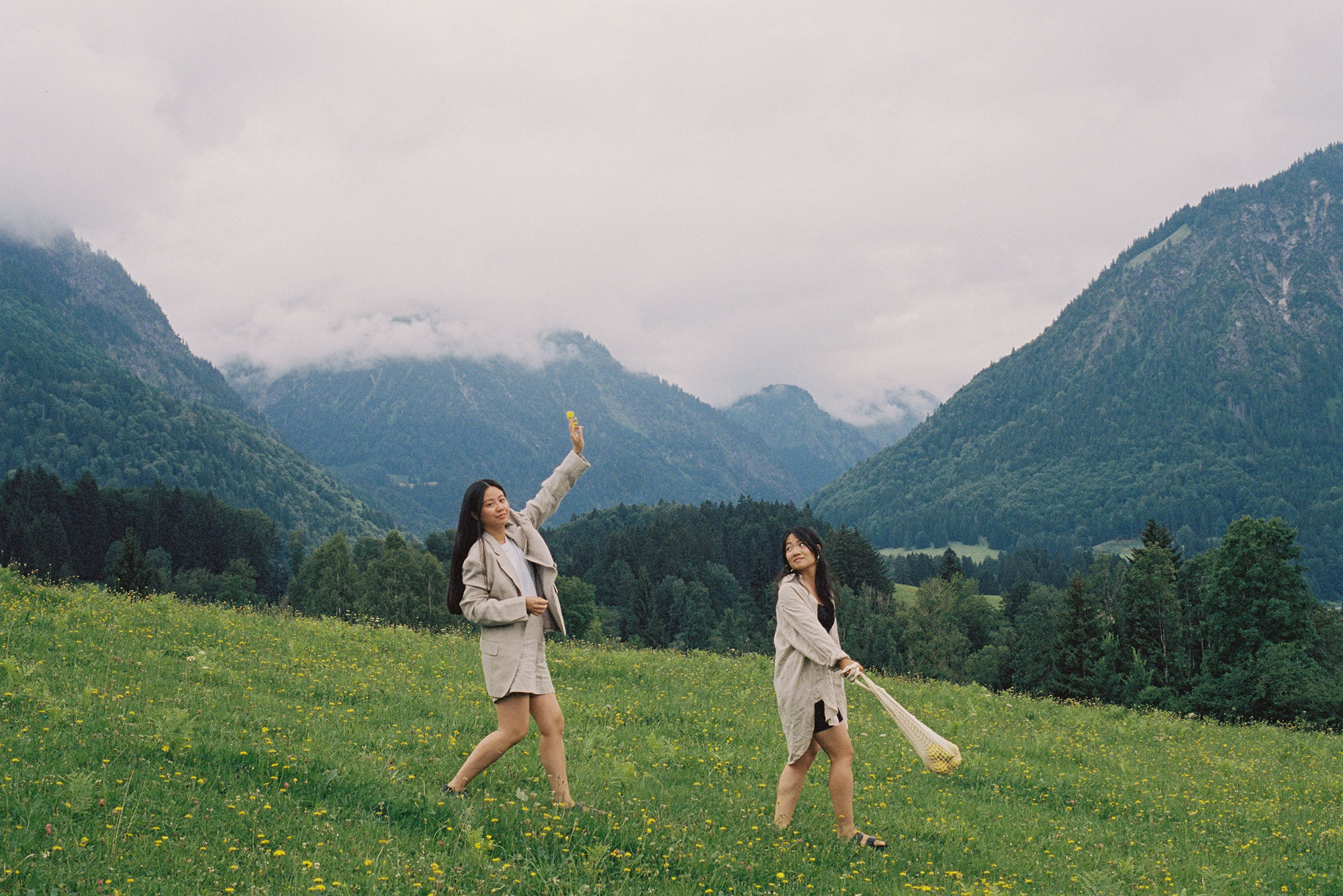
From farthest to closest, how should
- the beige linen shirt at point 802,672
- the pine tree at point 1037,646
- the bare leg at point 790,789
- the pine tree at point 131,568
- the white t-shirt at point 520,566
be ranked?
the pine tree at point 1037,646
the pine tree at point 131,568
the bare leg at point 790,789
the beige linen shirt at point 802,672
the white t-shirt at point 520,566

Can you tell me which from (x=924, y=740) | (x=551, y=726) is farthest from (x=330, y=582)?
(x=924, y=740)

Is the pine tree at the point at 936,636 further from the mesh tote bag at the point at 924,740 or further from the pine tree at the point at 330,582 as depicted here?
the mesh tote bag at the point at 924,740

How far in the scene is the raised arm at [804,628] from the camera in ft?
26.5

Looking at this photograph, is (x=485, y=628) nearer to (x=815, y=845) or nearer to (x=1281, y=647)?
(x=815, y=845)

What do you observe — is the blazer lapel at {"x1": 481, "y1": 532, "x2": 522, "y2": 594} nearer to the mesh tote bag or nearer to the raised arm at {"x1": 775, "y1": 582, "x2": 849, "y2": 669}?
the raised arm at {"x1": 775, "y1": 582, "x2": 849, "y2": 669}

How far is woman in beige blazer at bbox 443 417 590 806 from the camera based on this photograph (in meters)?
7.62

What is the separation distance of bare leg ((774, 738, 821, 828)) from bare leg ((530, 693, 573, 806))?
2.12m

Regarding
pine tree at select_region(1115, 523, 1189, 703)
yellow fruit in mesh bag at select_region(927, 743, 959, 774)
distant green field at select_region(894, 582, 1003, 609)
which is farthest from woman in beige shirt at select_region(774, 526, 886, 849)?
distant green field at select_region(894, 582, 1003, 609)

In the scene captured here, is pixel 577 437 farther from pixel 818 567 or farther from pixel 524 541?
pixel 818 567

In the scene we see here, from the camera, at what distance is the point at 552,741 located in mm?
7941

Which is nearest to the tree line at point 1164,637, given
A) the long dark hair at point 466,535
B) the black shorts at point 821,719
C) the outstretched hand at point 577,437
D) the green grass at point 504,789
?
the green grass at point 504,789

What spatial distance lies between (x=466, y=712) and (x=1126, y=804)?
904cm

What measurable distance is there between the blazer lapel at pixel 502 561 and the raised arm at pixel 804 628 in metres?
2.41

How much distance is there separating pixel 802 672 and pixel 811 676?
0.29ft
